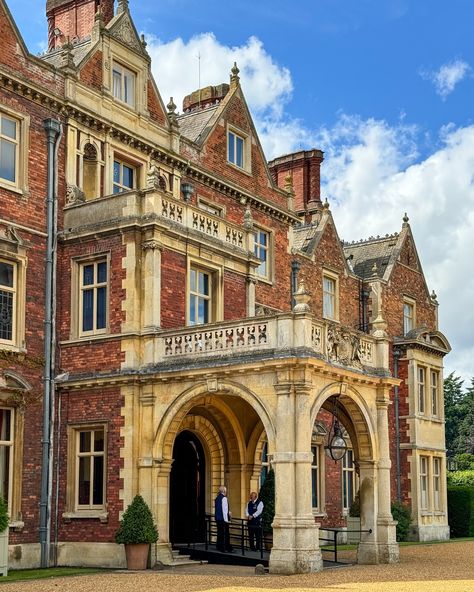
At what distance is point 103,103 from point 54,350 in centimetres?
640

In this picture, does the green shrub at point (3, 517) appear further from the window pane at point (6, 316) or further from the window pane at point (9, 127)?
the window pane at point (9, 127)

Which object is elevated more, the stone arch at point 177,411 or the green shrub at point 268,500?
the stone arch at point 177,411

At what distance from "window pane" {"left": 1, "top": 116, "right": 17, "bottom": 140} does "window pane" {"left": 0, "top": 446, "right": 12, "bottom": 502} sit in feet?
22.7

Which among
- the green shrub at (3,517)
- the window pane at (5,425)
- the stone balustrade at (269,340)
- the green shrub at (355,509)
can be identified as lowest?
the green shrub at (355,509)

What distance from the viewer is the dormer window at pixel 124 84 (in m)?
25.0

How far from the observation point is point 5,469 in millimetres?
20797

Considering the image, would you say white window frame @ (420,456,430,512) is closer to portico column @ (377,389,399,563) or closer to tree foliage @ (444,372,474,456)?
portico column @ (377,389,399,563)

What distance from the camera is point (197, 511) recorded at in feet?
78.5

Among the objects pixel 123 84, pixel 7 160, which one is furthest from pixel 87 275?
pixel 123 84

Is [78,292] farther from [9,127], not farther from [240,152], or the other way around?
[240,152]

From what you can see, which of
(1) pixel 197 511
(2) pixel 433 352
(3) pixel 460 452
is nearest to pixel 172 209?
(1) pixel 197 511

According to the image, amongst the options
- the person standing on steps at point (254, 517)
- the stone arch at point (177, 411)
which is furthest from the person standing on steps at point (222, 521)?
the stone arch at point (177, 411)

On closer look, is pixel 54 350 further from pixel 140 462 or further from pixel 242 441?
pixel 242 441

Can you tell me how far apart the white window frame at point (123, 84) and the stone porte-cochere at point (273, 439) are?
8137mm
